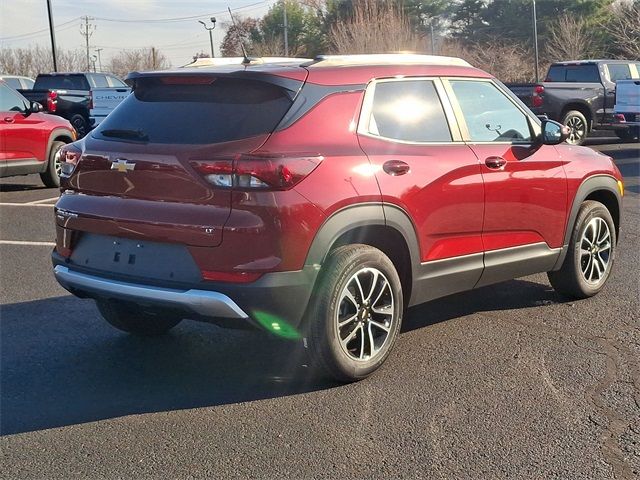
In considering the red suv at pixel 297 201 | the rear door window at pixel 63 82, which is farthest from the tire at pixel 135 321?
the rear door window at pixel 63 82

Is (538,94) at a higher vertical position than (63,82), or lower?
lower

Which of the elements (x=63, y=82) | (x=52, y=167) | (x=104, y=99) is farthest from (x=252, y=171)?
(x=63, y=82)

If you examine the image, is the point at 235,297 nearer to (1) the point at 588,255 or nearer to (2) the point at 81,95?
(1) the point at 588,255

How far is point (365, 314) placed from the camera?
4355 mm

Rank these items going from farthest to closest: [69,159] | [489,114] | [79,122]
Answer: [79,122], [489,114], [69,159]

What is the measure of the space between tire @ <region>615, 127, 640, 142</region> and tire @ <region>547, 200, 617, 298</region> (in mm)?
13747

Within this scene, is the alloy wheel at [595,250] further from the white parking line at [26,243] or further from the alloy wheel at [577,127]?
the alloy wheel at [577,127]

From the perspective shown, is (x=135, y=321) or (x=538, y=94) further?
(x=538, y=94)

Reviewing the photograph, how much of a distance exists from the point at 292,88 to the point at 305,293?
1067 millimetres

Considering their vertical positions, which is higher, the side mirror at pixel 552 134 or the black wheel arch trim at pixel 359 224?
the side mirror at pixel 552 134

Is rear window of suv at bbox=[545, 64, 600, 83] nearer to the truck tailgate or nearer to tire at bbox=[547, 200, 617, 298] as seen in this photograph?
the truck tailgate

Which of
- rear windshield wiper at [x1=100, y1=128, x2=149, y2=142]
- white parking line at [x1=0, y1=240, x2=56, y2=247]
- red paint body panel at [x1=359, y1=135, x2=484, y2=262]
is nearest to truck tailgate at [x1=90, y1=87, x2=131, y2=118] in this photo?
white parking line at [x1=0, y1=240, x2=56, y2=247]

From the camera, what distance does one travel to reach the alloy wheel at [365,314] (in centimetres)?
424

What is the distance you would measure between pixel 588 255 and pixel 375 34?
100 ft
